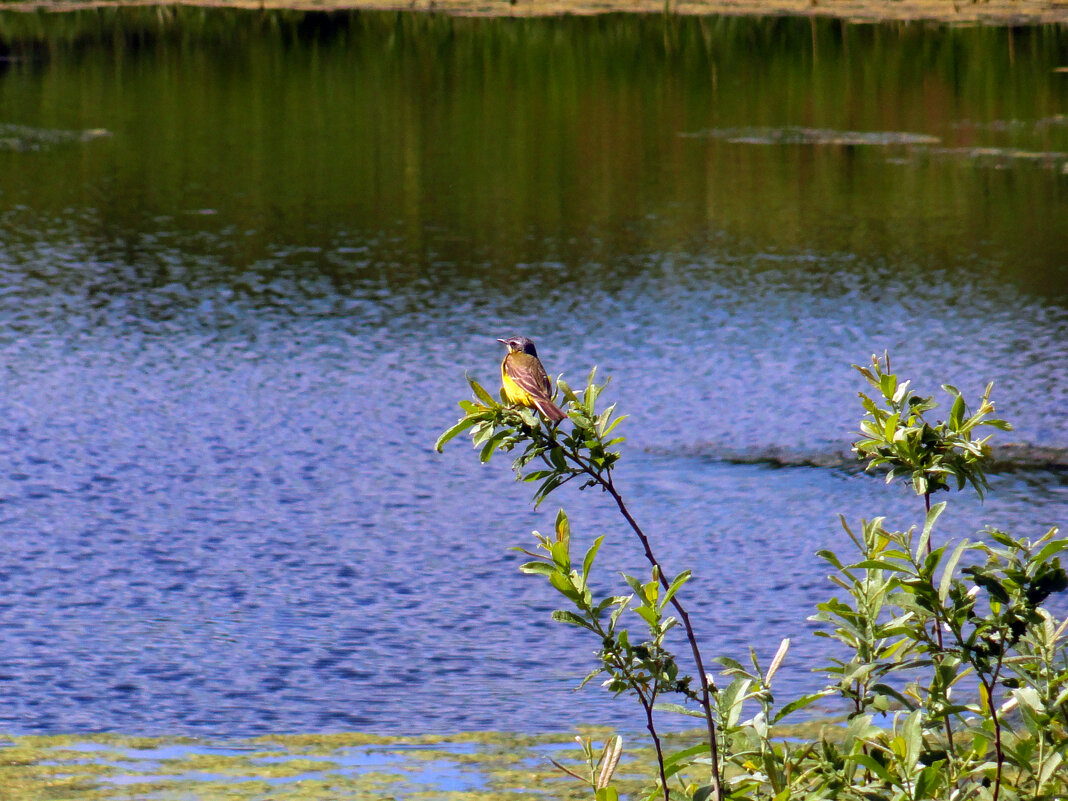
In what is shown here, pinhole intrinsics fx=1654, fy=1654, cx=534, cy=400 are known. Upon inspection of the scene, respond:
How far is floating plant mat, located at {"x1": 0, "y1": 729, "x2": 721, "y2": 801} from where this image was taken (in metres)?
5.54

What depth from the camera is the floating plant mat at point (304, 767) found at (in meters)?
5.54

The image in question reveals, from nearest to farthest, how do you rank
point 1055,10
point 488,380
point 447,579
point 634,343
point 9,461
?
point 447,579 → point 9,461 → point 488,380 → point 634,343 → point 1055,10

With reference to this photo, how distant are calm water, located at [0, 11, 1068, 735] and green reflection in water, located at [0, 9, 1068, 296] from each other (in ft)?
0.37

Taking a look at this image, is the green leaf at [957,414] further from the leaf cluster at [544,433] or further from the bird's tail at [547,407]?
the bird's tail at [547,407]

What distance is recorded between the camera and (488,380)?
1144cm

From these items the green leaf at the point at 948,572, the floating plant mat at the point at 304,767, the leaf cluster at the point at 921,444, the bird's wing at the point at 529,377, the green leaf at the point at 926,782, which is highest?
the leaf cluster at the point at 921,444

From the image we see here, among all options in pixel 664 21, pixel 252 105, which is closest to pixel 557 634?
pixel 252 105

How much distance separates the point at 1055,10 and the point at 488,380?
27.9 metres

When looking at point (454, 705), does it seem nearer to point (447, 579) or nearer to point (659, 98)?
point (447, 579)

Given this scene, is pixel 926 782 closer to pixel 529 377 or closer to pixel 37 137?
pixel 529 377

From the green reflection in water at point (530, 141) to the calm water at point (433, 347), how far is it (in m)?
0.11

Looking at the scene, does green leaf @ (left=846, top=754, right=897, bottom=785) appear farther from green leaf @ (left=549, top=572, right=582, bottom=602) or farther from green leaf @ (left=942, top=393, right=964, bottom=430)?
green leaf @ (left=942, top=393, right=964, bottom=430)

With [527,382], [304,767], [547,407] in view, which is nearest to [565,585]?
[547,407]

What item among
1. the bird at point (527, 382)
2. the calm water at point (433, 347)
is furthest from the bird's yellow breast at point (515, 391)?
the calm water at point (433, 347)
